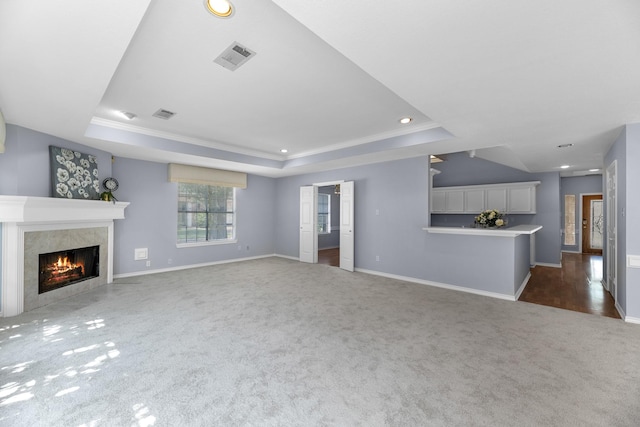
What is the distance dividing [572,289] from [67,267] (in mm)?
8034

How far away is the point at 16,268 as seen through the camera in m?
3.23

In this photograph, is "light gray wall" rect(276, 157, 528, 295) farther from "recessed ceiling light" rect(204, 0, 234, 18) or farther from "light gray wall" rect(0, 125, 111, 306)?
"light gray wall" rect(0, 125, 111, 306)

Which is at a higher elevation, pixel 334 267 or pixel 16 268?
pixel 16 268

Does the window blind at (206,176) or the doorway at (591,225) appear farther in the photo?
the doorway at (591,225)

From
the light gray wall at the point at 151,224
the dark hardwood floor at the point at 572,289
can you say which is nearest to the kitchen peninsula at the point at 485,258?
the dark hardwood floor at the point at 572,289

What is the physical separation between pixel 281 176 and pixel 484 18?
6249 millimetres

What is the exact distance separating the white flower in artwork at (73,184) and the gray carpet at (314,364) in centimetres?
162

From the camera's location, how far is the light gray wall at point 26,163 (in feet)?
10.7

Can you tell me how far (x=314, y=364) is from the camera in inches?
87.0

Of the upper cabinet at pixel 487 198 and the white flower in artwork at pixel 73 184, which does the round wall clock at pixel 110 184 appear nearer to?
the white flower in artwork at pixel 73 184

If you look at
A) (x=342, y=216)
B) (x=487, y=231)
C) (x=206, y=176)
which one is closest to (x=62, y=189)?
(x=206, y=176)

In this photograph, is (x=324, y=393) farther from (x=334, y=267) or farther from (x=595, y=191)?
(x=595, y=191)

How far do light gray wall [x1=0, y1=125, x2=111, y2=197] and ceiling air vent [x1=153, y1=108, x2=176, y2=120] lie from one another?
1544 mm

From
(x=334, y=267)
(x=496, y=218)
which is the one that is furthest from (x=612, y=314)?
(x=334, y=267)
